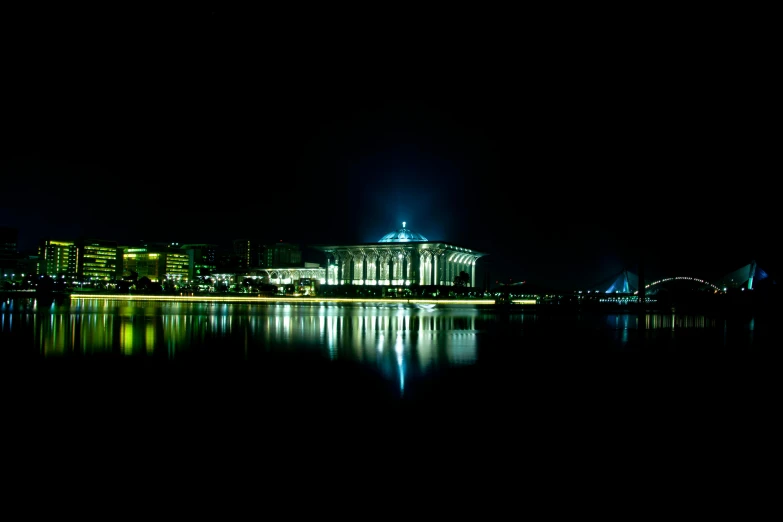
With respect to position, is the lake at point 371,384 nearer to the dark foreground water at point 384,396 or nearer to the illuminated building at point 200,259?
the dark foreground water at point 384,396

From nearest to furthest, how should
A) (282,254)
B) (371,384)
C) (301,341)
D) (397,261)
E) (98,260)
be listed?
(371,384)
(301,341)
(397,261)
(98,260)
(282,254)

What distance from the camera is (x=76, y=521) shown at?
398 centimetres

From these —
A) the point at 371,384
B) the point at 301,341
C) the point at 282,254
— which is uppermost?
the point at 282,254

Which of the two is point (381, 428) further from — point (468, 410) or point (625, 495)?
point (625, 495)

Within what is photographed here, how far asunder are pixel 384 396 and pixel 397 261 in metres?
76.2

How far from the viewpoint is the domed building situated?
81375mm

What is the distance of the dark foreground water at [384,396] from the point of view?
19.1ft

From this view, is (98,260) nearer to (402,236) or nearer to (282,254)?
(282,254)

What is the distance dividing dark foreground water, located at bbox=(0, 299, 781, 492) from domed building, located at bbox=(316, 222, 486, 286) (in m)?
66.5

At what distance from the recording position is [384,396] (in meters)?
7.81

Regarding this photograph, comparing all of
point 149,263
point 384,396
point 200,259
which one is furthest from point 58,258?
point 384,396

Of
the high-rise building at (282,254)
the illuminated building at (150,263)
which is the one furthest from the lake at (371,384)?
the high-rise building at (282,254)

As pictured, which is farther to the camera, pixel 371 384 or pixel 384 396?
pixel 371 384

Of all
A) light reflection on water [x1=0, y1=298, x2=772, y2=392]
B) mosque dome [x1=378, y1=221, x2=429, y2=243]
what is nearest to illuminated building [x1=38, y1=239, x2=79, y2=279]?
mosque dome [x1=378, y1=221, x2=429, y2=243]
